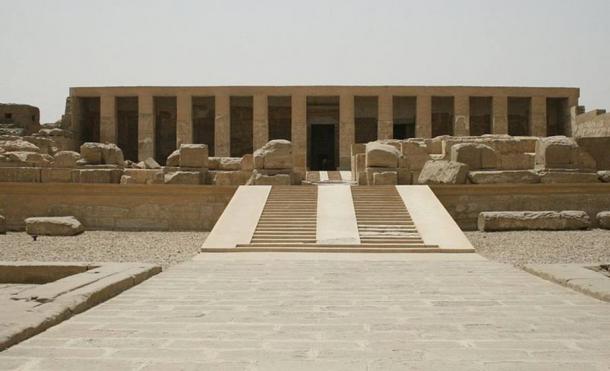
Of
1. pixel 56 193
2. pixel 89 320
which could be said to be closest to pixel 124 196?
pixel 56 193

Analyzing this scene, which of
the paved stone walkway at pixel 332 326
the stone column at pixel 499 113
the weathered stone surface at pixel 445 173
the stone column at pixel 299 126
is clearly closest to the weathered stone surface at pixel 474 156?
the weathered stone surface at pixel 445 173

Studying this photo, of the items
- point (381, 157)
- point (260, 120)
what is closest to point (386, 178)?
point (381, 157)

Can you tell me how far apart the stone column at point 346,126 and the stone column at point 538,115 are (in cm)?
747

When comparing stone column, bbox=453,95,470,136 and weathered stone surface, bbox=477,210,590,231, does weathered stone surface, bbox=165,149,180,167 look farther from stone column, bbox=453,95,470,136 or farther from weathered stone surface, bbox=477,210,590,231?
stone column, bbox=453,95,470,136

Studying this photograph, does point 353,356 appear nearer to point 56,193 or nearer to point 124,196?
point 124,196

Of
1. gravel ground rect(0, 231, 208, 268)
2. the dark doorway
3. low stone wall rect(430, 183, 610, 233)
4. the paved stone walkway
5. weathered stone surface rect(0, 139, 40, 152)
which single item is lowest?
gravel ground rect(0, 231, 208, 268)

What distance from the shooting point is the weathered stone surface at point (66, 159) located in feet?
45.7

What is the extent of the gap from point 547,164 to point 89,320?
34.8 feet

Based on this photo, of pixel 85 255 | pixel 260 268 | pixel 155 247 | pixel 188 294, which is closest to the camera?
pixel 188 294

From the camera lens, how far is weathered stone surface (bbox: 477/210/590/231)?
10578 millimetres

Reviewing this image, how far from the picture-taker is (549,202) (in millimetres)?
11617

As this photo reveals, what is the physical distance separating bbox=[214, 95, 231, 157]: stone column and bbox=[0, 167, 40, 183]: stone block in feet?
37.4

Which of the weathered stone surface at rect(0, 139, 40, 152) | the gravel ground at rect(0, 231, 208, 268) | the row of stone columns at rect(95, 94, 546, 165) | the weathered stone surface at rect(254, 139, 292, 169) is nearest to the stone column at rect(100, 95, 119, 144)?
the row of stone columns at rect(95, 94, 546, 165)

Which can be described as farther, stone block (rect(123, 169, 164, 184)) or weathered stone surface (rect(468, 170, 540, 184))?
stone block (rect(123, 169, 164, 184))
